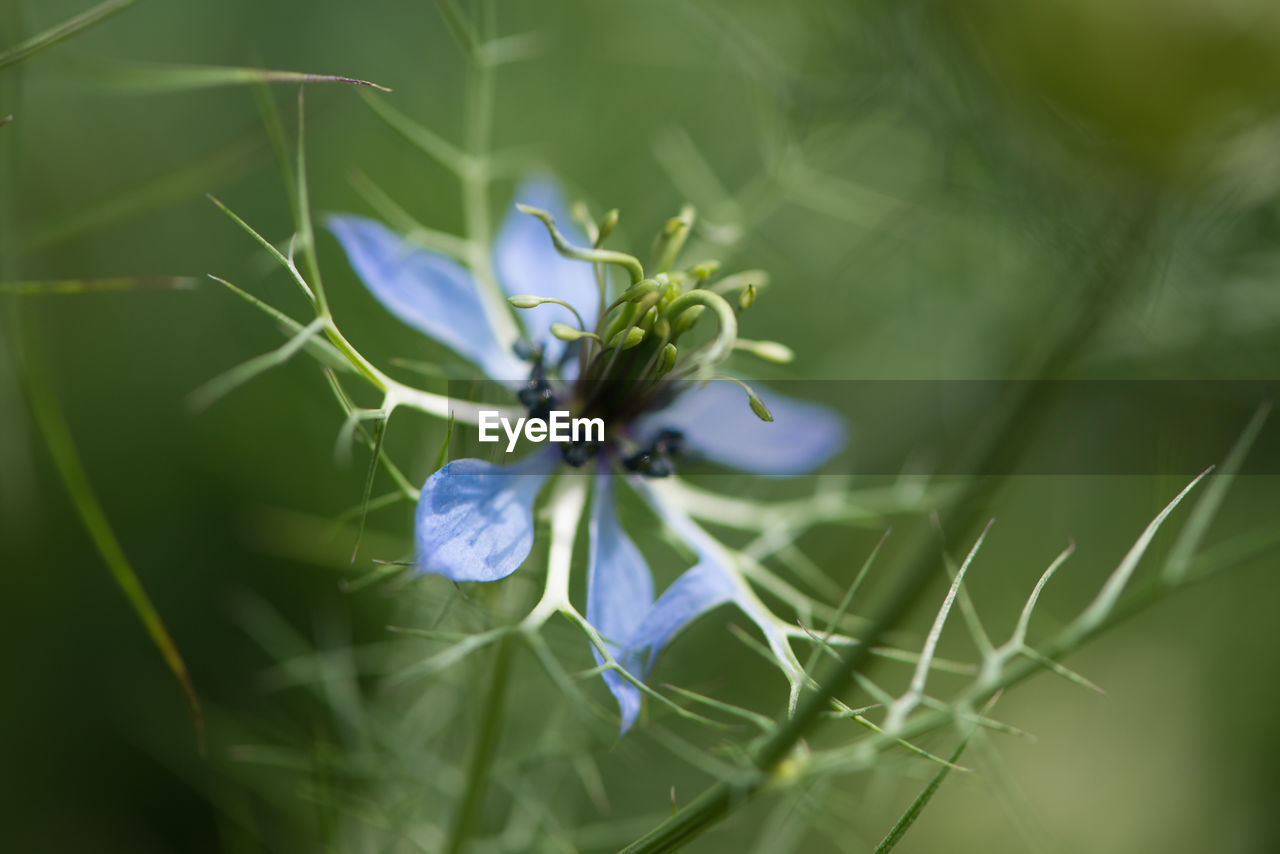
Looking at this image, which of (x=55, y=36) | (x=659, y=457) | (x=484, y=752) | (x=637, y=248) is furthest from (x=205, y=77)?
(x=637, y=248)

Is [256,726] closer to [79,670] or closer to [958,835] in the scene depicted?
[79,670]

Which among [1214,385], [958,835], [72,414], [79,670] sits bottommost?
[79,670]

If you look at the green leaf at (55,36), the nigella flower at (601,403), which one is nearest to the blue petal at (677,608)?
the nigella flower at (601,403)

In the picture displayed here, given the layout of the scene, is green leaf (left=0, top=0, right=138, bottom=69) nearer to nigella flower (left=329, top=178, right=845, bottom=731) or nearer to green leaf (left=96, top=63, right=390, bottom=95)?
green leaf (left=96, top=63, right=390, bottom=95)

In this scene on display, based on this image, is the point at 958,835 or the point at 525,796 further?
the point at 958,835

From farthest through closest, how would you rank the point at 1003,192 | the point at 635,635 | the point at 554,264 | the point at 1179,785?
the point at 1179,785
the point at 1003,192
the point at 554,264
the point at 635,635

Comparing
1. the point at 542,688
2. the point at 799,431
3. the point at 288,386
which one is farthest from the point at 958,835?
the point at 288,386

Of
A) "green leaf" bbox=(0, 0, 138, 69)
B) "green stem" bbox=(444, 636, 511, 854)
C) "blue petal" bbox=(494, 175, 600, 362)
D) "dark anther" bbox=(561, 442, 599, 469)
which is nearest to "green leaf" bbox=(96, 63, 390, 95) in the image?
"green leaf" bbox=(0, 0, 138, 69)
